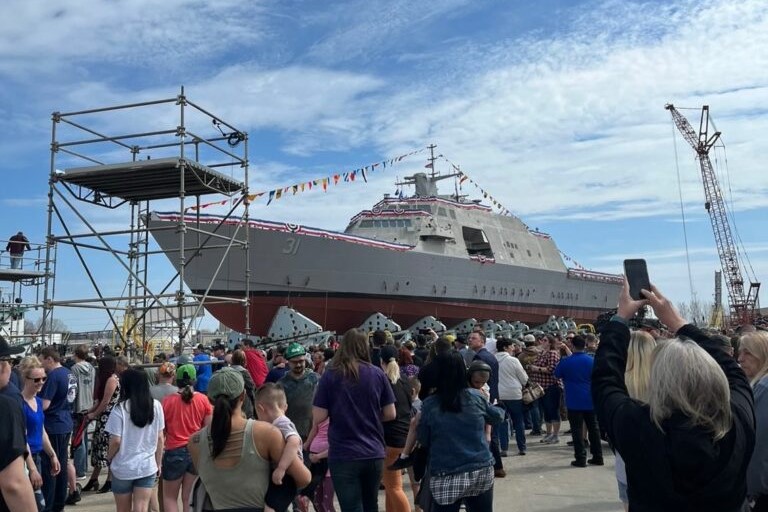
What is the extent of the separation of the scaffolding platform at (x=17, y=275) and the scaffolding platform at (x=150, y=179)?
970 centimetres


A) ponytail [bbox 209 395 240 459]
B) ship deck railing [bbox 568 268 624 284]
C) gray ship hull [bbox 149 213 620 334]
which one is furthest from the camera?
ship deck railing [bbox 568 268 624 284]

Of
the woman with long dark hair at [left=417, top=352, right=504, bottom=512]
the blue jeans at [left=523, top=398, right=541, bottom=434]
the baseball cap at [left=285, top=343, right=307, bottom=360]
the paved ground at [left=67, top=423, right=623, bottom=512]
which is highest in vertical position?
the baseball cap at [left=285, top=343, right=307, bottom=360]

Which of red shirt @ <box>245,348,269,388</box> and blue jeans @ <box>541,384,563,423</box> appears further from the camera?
blue jeans @ <box>541,384,563,423</box>

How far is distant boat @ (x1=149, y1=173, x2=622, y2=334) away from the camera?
26.7 metres

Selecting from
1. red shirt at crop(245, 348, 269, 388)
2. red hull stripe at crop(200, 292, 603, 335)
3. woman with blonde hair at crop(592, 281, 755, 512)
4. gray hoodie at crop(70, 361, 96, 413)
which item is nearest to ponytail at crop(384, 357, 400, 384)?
woman with blonde hair at crop(592, 281, 755, 512)

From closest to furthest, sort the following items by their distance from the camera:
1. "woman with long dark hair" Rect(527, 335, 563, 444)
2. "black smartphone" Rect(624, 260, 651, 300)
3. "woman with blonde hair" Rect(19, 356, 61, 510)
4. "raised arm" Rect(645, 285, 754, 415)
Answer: "raised arm" Rect(645, 285, 754, 415) < "black smartphone" Rect(624, 260, 651, 300) < "woman with blonde hair" Rect(19, 356, 61, 510) < "woman with long dark hair" Rect(527, 335, 563, 444)

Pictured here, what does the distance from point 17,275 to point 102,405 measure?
54.4ft

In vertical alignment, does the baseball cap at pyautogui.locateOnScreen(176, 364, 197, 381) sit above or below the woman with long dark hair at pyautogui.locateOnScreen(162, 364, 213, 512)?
above

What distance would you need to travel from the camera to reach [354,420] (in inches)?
180

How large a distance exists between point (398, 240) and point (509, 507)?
26277mm

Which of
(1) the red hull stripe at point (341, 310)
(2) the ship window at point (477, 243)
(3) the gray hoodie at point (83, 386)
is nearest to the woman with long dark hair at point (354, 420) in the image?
(3) the gray hoodie at point (83, 386)

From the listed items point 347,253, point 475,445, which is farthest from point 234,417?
point 347,253

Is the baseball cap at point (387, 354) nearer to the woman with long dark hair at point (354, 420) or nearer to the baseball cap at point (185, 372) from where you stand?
the woman with long dark hair at point (354, 420)

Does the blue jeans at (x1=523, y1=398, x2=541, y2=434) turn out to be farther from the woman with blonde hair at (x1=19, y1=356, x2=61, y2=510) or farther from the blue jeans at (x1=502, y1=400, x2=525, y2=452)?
the woman with blonde hair at (x1=19, y1=356, x2=61, y2=510)
